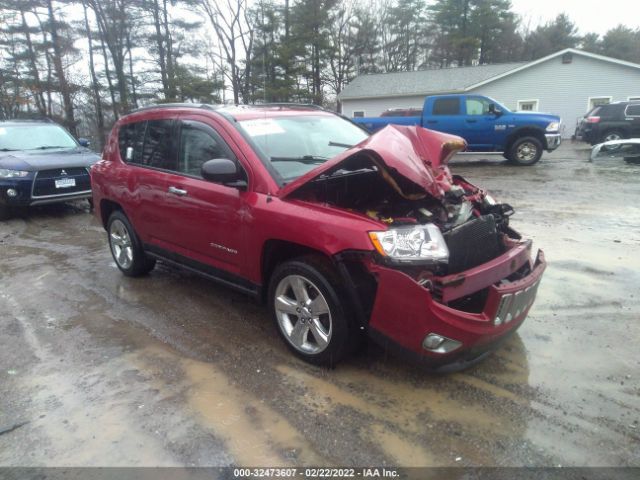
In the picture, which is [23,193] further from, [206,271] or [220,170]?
[220,170]

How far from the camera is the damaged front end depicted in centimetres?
256

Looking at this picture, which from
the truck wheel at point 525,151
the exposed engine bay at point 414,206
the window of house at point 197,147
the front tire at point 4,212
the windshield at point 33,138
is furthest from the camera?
the truck wheel at point 525,151

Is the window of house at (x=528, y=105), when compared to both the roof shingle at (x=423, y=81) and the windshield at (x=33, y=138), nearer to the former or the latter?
the roof shingle at (x=423, y=81)

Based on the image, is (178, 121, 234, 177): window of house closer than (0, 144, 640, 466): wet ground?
No

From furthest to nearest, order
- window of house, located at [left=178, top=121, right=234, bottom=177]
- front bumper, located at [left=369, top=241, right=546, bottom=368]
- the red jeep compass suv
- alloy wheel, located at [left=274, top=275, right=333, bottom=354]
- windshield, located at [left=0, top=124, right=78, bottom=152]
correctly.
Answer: windshield, located at [left=0, top=124, right=78, bottom=152] → window of house, located at [left=178, top=121, right=234, bottom=177] → alloy wheel, located at [left=274, top=275, right=333, bottom=354] → the red jeep compass suv → front bumper, located at [left=369, top=241, right=546, bottom=368]

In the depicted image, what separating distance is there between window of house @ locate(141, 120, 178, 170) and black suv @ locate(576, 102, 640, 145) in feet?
55.4

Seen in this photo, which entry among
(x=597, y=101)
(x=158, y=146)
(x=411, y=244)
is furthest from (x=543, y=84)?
(x=411, y=244)

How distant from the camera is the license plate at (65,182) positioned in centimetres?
827

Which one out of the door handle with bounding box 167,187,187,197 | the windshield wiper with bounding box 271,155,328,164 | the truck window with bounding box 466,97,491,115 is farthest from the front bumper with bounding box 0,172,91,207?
the truck window with bounding box 466,97,491,115

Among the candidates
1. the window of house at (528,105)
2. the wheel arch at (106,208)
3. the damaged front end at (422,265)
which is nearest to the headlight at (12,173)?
the wheel arch at (106,208)

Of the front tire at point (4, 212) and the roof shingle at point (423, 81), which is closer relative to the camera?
the front tire at point (4, 212)

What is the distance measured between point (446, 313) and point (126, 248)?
154 inches

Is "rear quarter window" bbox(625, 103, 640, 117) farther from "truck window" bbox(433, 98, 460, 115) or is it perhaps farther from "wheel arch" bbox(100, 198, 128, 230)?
"wheel arch" bbox(100, 198, 128, 230)

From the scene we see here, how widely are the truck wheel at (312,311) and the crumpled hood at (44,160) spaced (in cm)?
692
